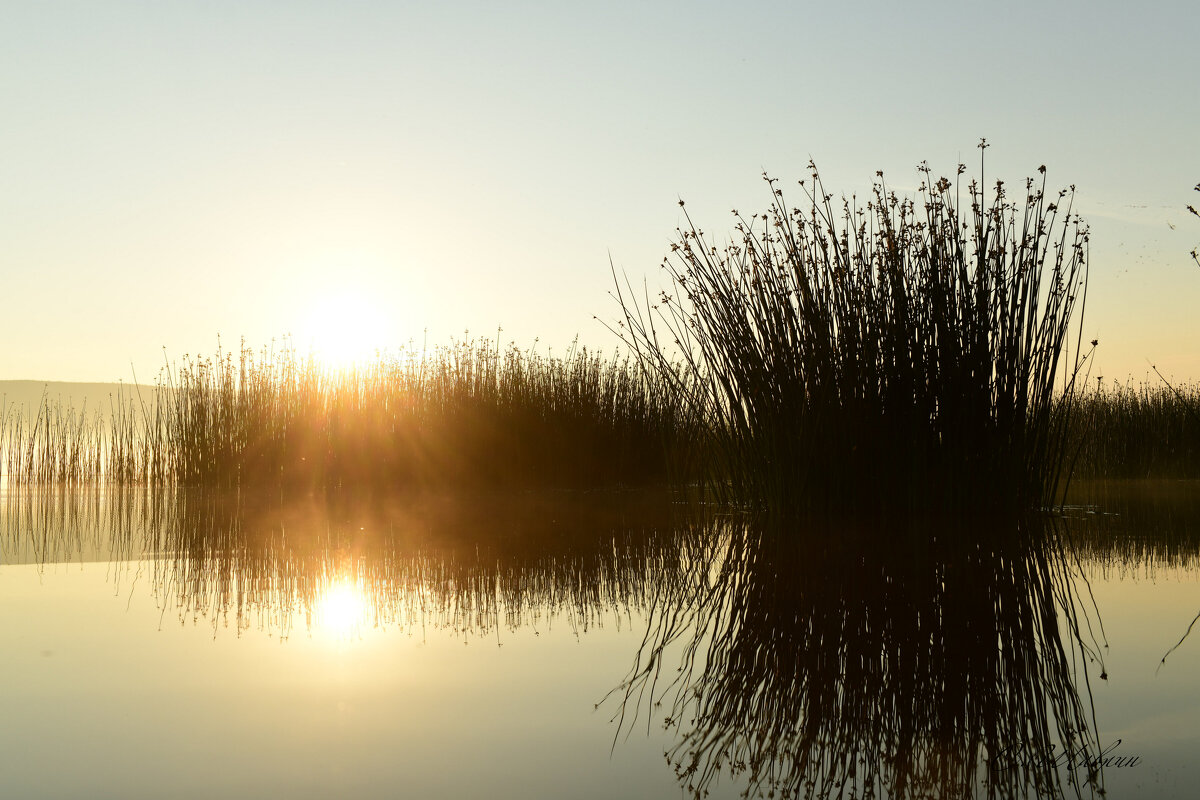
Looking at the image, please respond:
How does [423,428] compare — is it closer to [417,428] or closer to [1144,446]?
[417,428]

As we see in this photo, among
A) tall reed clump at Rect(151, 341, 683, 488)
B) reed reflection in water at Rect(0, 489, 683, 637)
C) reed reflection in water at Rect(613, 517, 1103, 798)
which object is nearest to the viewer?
reed reflection in water at Rect(613, 517, 1103, 798)

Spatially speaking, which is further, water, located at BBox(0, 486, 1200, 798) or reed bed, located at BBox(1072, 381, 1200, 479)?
reed bed, located at BBox(1072, 381, 1200, 479)

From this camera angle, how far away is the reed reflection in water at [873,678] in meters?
1.15

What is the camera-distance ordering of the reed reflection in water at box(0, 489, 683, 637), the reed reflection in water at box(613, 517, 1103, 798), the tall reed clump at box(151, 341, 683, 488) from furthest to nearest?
the tall reed clump at box(151, 341, 683, 488), the reed reflection in water at box(0, 489, 683, 637), the reed reflection in water at box(613, 517, 1103, 798)

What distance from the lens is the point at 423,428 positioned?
329 inches

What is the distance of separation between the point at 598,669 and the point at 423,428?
6.84 metres

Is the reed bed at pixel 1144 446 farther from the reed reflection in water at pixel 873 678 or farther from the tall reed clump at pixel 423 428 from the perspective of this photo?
the reed reflection in water at pixel 873 678

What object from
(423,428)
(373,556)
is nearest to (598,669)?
(373,556)

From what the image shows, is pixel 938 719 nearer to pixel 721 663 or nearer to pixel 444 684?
pixel 721 663

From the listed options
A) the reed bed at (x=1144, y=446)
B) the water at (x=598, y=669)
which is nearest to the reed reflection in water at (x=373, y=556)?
the water at (x=598, y=669)

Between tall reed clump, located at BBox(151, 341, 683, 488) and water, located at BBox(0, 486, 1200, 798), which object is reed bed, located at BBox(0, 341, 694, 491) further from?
water, located at BBox(0, 486, 1200, 798)

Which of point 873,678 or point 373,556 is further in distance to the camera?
point 373,556

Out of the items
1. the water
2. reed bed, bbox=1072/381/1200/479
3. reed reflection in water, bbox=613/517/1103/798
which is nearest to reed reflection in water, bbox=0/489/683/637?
the water

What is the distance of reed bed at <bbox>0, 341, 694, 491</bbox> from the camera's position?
26.2 ft
